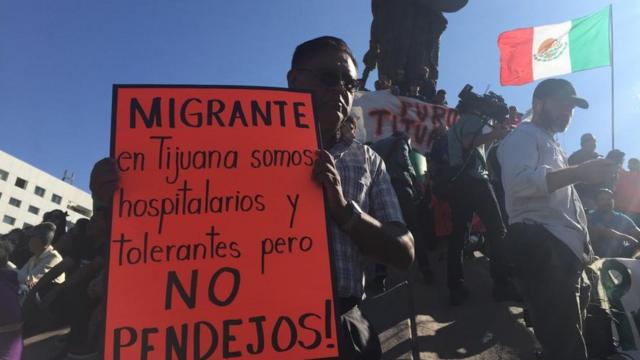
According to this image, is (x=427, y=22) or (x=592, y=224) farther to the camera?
(x=427, y=22)

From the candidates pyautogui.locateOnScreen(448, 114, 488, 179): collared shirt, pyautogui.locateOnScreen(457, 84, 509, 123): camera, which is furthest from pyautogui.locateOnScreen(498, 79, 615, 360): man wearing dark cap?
pyautogui.locateOnScreen(457, 84, 509, 123): camera

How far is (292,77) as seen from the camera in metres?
1.72

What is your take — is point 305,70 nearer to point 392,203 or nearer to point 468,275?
point 392,203

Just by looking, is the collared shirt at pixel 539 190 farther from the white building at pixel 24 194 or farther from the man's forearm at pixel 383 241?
the white building at pixel 24 194

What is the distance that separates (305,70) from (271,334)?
0.95m

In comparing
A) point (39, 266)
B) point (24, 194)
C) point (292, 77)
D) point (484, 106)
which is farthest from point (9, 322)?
point (24, 194)

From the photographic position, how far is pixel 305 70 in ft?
5.46

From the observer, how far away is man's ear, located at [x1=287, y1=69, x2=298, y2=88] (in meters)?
1.70

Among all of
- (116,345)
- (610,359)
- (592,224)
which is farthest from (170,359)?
(592,224)

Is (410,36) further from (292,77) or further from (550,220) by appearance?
(292,77)

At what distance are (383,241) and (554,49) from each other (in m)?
8.43

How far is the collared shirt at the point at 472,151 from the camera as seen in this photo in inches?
170

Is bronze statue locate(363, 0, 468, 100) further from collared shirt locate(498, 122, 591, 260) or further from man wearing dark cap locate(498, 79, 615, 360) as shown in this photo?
collared shirt locate(498, 122, 591, 260)

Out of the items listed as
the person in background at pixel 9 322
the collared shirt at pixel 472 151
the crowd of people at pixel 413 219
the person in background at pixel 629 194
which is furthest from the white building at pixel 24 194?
the collared shirt at pixel 472 151
